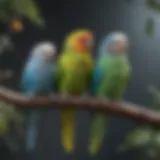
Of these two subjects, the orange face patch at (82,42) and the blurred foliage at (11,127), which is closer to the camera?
the orange face patch at (82,42)

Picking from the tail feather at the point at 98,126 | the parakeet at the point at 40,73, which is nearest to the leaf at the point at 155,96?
the tail feather at the point at 98,126

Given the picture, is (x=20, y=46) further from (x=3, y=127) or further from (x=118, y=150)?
(x=118, y=150)

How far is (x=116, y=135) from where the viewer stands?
4.11ft

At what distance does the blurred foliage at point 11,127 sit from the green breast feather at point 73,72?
19 cm

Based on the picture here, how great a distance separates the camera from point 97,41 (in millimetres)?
1251

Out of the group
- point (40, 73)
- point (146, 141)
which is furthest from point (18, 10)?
point (146, 141)

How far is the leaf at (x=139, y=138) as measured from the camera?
1098 millimetres

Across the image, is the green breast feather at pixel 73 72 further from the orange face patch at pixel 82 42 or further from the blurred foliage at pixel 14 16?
the blurred foliage at pixel 14 16

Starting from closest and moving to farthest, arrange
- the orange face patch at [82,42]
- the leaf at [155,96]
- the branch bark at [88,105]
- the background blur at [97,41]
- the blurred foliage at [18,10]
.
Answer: the branch bark at [88,105]
the orange face patch at [82,42]
the blurred foliage at [18,10]
the leaf at [155,96]
the background blur at [97,41]

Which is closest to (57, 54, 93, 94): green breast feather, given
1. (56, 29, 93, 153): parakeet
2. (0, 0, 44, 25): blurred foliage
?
(56, 29, 93, 153): parakeet

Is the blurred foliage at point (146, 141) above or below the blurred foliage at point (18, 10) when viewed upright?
below

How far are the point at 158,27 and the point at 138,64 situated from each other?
0.12m

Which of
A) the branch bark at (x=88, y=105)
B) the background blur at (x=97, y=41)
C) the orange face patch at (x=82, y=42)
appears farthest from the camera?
the background blur at (x=97, y=41)

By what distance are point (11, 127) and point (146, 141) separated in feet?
1.18
